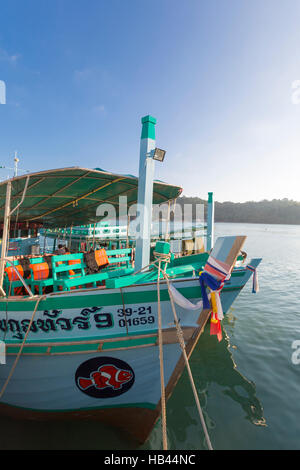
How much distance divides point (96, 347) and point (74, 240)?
1619 cm

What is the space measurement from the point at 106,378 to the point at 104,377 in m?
0.04

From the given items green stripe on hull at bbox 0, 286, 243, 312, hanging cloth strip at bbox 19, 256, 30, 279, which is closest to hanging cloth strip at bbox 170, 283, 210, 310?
green stripe on hull at bbox 0, 286, 243, 312

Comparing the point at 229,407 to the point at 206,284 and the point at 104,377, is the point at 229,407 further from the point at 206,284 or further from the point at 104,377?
the point at 206,284

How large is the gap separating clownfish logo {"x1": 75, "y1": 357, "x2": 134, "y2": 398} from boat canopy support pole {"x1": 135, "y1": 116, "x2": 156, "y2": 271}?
6.76 feet

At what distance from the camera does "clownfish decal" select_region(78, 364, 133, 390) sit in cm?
331

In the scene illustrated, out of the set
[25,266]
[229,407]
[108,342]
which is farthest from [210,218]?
[108,342]

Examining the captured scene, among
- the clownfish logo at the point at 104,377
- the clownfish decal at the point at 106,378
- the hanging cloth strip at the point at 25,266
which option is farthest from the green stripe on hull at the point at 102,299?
the hanging cloth strip at the point at 25,266

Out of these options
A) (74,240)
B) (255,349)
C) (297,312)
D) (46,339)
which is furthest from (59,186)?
(74,240)

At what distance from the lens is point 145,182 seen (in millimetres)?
4941

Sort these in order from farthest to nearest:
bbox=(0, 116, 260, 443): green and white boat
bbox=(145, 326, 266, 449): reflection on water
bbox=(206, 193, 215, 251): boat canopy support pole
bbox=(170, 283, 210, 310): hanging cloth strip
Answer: bbox=(206, 193, 215, 251): boat canopy support pole
bbox=(145, 326, 266, 449): reflection on water
bbox=(0, 116, 260, 443): green and white boat
bbox=(170, 283, 210, 310): hanging cloth strip

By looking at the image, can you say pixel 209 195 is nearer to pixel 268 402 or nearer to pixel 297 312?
pixel 297 312

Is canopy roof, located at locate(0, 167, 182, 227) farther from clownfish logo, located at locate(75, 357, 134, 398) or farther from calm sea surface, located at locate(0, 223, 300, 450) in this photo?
calm sea surface, located at locate(0, 223, 300, 450)

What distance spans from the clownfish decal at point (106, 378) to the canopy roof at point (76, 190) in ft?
11.5
